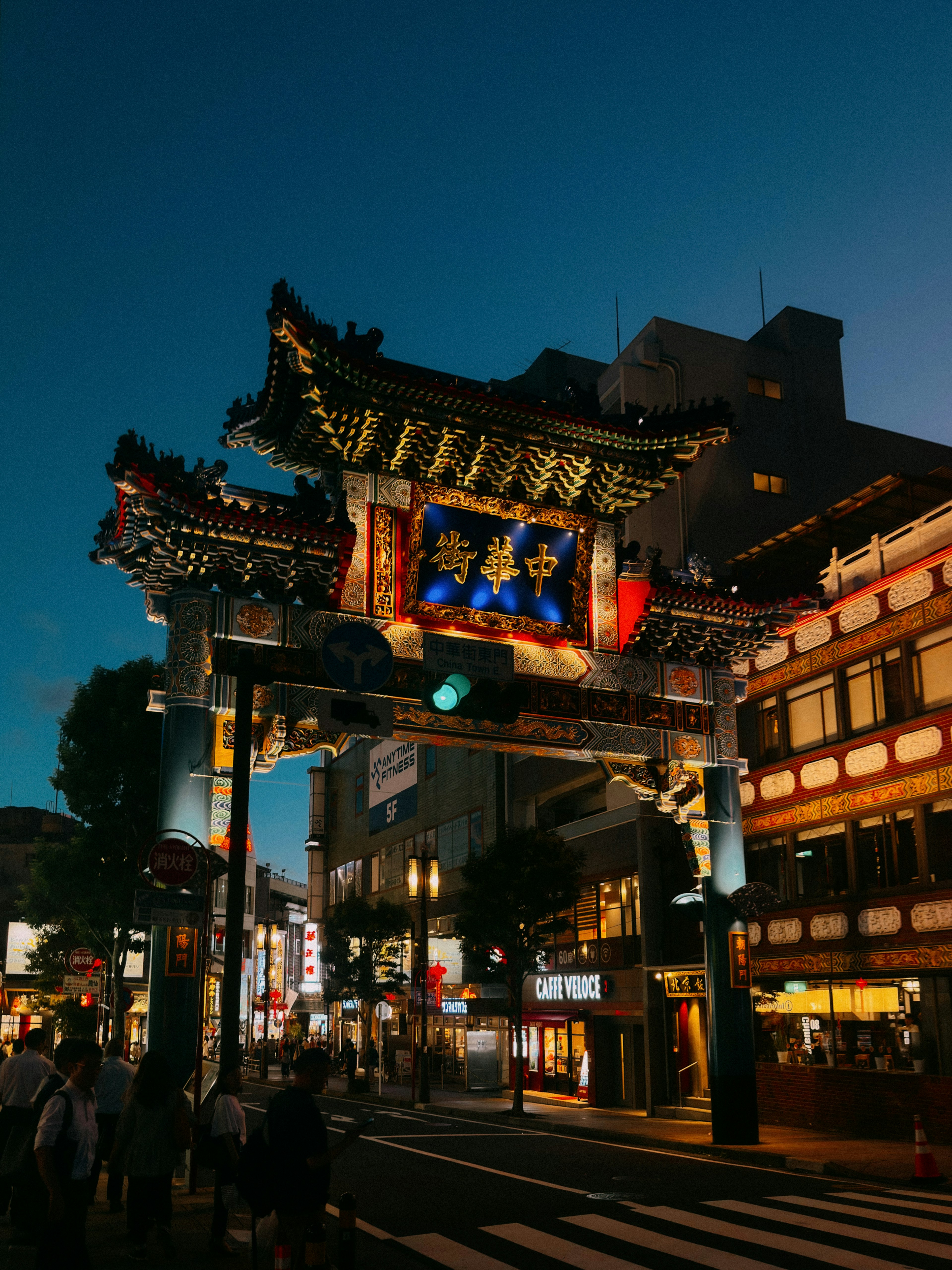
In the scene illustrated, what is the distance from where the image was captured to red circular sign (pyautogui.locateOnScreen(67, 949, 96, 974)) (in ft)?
84.1

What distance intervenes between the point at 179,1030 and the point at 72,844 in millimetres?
18230

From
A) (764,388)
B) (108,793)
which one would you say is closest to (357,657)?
(108,793)

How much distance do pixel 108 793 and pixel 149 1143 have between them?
75.7 feet

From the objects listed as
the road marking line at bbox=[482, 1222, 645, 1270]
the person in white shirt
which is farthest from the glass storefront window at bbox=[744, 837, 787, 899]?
the person in white shirt

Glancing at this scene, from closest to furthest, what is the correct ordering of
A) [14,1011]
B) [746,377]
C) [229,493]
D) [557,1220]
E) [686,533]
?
[557,1220] < [229,493] < [686,533] < [746,377] < [14,1011]

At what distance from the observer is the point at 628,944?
1257 inches

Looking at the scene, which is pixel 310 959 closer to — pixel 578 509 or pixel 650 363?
pixel 650 363

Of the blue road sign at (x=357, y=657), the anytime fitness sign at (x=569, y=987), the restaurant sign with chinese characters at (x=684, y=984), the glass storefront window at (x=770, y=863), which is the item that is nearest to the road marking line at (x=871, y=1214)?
the blue road sign at (x=357, y=657)

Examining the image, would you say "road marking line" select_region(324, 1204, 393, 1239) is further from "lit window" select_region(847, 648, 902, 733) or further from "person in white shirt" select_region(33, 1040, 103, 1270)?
"lit window" select_region(847, 648, 902, 733)

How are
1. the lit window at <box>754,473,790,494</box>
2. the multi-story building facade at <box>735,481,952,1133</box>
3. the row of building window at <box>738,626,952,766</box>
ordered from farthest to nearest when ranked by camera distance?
the lit window at <box>754,473,790,494</box> < the row of building window at <box>738,626,952,766</box> < the multi-story building facade at <box>735,481,952,1133</box>

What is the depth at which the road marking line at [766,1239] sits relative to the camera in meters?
9.91

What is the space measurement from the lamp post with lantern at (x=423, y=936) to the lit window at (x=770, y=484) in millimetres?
16654

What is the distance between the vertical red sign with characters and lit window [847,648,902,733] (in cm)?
572

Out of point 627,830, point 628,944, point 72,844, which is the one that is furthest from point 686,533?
point 72,844
